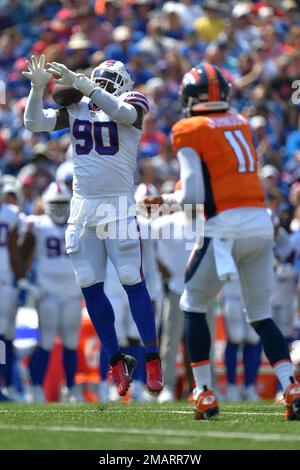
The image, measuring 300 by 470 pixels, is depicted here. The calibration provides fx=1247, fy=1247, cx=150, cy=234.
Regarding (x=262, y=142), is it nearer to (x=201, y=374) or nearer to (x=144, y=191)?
(x=144, y=191)

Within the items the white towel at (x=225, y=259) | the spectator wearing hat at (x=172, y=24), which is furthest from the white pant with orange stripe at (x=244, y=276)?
the spectator wearing hat at (x=172, y=24)

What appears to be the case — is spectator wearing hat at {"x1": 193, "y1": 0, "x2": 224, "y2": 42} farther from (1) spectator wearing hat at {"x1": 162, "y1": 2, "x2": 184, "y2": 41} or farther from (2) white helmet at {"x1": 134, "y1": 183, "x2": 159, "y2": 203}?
(2) white helmet at {"x1": 134, "y1": 183, "x2": 159, "y2": 203}

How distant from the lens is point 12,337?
10773mm

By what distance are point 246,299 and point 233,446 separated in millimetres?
1294

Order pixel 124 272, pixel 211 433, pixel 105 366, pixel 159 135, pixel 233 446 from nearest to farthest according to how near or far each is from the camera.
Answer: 1. pixel 233 446
2. pixel 211 433
3. pixel 124 272
4. pixel 105 366
5. pixel 159 135

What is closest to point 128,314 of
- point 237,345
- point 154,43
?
point 237,345

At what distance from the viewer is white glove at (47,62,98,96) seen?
6891 millimetres

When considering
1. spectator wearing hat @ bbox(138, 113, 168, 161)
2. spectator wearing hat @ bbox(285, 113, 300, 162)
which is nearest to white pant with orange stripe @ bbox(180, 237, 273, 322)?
spectator wearing hat @ bbox(138, 113, 168, 161)

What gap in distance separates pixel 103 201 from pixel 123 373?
3.28 ft

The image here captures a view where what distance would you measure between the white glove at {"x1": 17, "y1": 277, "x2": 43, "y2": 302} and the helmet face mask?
14.6 ft

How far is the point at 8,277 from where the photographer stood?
429 inches

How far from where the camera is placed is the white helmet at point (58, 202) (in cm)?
1094

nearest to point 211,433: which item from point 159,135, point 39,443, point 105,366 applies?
point 39,443

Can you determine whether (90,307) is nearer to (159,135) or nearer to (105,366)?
(105,366)
